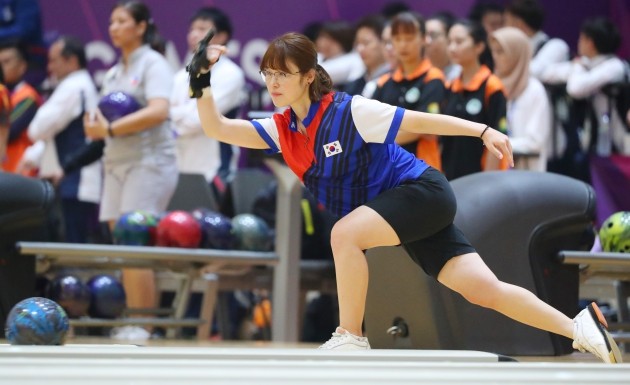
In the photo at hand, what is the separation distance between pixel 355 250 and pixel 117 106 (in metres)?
3.10

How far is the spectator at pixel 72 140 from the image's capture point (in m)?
8.25

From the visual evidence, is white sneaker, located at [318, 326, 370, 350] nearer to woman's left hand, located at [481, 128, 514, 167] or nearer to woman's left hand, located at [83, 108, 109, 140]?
woman's left hand, located at [481, 128, 514, 167]

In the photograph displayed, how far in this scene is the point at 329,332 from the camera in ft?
26.6

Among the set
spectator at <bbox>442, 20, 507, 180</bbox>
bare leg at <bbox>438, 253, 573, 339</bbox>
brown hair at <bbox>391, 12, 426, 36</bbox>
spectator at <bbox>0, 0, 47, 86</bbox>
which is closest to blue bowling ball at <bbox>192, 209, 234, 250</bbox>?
spectator at <bbox>442, 20, 507, 180</bbox>

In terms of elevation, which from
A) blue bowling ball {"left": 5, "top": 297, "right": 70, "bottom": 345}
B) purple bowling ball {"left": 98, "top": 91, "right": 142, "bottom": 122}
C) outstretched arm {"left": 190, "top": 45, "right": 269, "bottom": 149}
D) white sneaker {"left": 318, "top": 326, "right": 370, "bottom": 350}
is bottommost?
white sneaker {"left": 318, "top": 326, "right": 370, "bottom": 350}

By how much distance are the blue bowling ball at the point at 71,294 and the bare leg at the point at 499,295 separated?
9.00 feet

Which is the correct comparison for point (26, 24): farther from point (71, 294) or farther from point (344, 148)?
point (344, 148)

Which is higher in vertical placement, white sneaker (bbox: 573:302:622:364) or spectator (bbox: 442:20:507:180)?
spectator (bbox: 442:20:507:180)

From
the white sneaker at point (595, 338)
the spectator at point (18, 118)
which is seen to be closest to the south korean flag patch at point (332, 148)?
the white sneaker at point (595, 338)

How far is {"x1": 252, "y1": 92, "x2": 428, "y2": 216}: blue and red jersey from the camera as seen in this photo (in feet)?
14.9

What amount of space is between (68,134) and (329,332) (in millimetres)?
2354

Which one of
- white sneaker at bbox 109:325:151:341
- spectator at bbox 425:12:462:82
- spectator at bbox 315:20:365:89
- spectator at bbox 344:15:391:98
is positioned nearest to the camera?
white sneaker at bbox 109:325:151:341

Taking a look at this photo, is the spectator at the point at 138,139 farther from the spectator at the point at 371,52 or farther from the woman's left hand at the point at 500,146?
the woman's left hand at the point at 500,146

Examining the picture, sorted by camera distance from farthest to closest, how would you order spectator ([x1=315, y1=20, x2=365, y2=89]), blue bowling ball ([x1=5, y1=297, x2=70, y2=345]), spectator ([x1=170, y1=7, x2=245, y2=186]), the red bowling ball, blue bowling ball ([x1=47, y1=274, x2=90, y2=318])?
spectator ([x1=315, y1=20, x2=365, y2=89]), spectator ([x1=170, y1=7, x2=245, y2=186]), the red bowling ball, blue bowling ball ([x1=47, y1=274, x2=90, y2=318]), blue bowling ball ([x1=5, y1=297, x2=70, y2=345])
